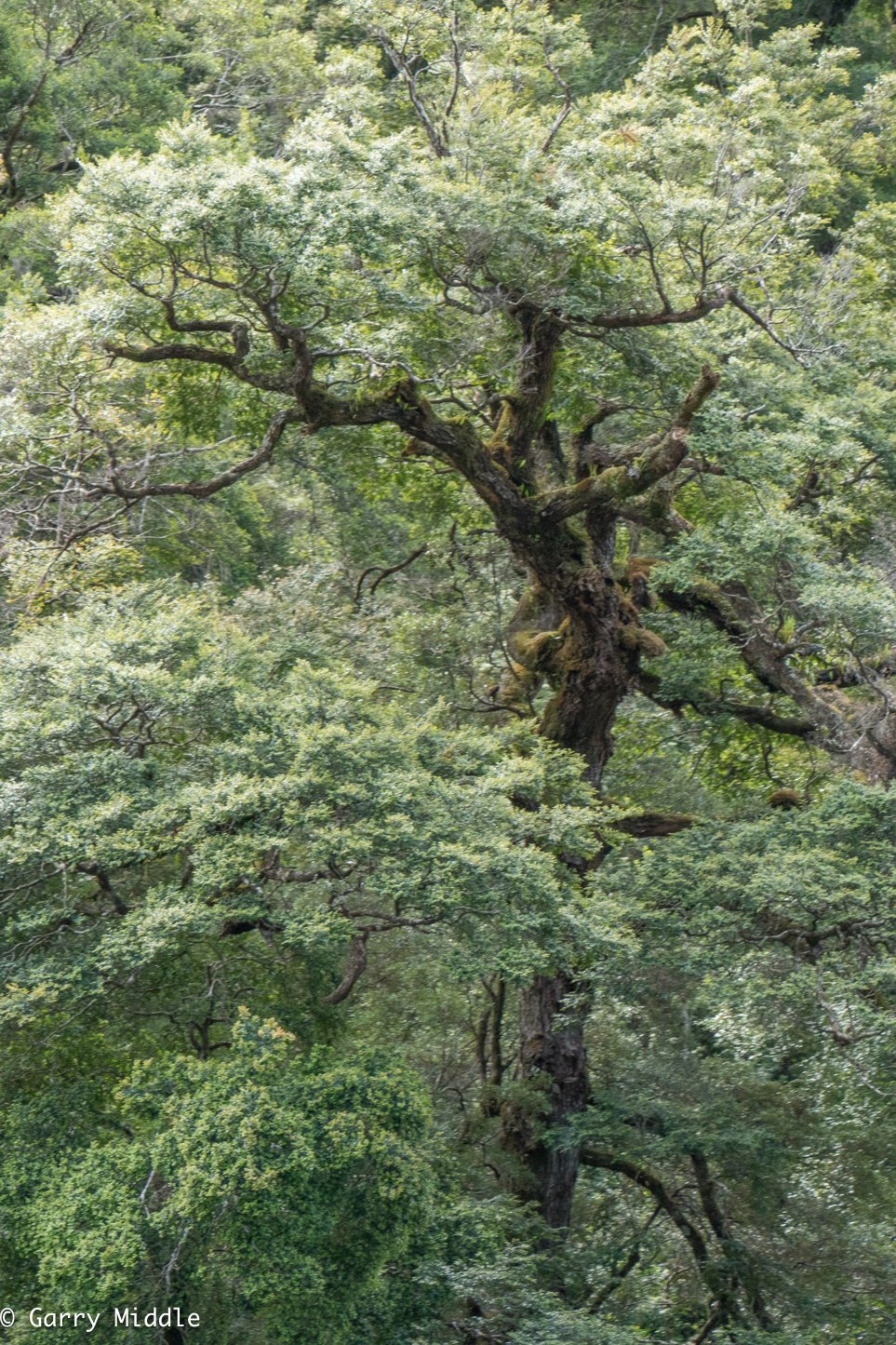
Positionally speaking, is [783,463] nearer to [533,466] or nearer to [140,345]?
[533,466]

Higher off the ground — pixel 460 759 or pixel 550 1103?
pixel 460 759

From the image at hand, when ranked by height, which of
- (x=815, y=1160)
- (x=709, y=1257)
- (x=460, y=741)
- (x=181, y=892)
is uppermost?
(x=460, y=741)

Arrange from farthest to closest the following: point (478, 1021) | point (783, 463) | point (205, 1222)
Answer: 1. point (478, 1021)
2. point (783, 463)
3. point (205, 1222)

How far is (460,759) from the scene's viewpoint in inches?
376

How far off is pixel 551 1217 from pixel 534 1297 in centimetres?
260

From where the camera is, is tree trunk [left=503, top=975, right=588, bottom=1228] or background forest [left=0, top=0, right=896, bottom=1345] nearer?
background forest [left=0, top=0, right=896, bottom=1345]

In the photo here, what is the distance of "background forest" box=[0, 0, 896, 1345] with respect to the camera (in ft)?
25.9

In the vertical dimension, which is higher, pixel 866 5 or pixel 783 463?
pixel 866 5

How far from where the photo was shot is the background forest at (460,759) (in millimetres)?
7883

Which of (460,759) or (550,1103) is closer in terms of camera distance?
(460,759)

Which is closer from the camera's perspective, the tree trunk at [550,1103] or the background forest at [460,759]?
the background forest at [460,759]

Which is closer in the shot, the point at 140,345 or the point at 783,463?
the point at 140,345

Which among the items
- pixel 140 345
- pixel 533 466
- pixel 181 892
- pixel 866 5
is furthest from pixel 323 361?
pixel 866 5

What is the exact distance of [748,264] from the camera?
35.0 ft
